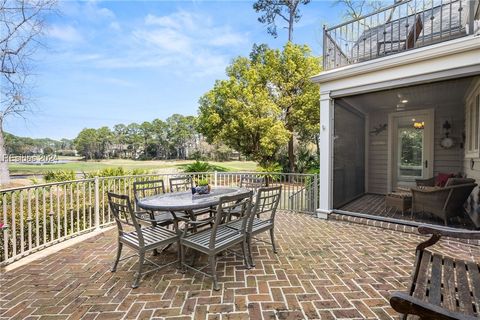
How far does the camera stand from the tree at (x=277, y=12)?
14086mm

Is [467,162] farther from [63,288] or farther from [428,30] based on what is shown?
[63,288]

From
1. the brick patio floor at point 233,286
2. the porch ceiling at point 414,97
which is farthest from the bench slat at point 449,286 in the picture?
the porch ceiling at point 414,97

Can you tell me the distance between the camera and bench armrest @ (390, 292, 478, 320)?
1087 mm

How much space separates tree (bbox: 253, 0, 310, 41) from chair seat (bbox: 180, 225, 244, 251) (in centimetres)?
1418

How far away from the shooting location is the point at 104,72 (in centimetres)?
1684

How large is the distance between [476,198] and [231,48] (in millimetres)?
15177

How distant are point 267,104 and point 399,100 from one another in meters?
6.41

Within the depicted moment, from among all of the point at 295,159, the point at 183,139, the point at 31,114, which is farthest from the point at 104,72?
the point at 183,139

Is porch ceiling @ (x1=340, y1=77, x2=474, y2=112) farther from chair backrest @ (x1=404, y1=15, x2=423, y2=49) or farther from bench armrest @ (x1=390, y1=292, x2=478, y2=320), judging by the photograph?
bench armrest @ (x1=390, y1=292, x2=478, y2=320)

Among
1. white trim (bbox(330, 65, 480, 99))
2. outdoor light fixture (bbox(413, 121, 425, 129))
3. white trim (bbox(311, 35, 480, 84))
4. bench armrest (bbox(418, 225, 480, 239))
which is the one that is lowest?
bench armrest (bbox(418, 225, 480, 239))

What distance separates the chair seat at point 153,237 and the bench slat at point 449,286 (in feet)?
7.77

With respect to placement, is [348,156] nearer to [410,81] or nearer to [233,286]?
[410,81]

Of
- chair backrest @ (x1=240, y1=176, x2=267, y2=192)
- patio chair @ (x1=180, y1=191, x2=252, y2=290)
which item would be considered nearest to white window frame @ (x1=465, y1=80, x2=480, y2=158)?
chair backrest @ (x1=240, y1=176, x2=267, y2=192)

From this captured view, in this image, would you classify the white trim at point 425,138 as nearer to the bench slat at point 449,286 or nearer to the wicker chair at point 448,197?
the wicker chair at point 448,197
